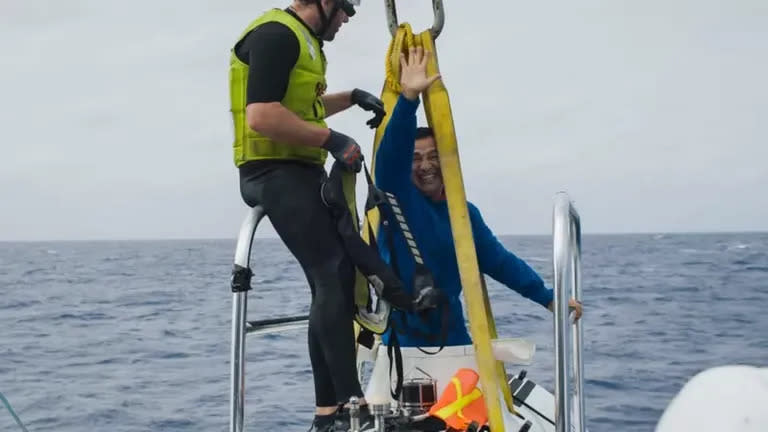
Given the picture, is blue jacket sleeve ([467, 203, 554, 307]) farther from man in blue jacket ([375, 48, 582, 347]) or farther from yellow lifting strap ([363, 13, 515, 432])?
yellow lifting strap ([363, 13, 515, 432])

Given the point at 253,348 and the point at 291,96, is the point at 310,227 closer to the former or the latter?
the point at 291,96

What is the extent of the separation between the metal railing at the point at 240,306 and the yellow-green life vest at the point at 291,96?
0.22m

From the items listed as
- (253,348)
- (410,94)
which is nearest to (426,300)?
(410,94)

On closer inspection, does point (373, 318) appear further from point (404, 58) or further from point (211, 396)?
point (211, 396)

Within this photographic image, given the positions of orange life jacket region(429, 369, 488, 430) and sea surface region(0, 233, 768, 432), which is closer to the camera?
orange life jacket region(429, 369, 488, 430)

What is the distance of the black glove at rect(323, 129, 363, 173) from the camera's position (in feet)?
11.4

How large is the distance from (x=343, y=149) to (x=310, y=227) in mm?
272

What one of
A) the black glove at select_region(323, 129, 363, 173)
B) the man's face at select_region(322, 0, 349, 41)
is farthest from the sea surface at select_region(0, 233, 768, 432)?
the man's face at select_region(322, 0, 349, 41)

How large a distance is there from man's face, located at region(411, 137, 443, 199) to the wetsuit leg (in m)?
0.50

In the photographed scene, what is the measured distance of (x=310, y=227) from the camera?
347cm

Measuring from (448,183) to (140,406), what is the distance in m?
8.95


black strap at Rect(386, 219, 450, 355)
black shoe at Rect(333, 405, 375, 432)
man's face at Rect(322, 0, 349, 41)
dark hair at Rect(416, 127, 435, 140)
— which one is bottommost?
black shoe at Rect(333, 405, 375, 432)

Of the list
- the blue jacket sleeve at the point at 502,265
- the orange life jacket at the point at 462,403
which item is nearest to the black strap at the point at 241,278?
the orange life jacket at the point at 462,403

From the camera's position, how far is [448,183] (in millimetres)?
3766
